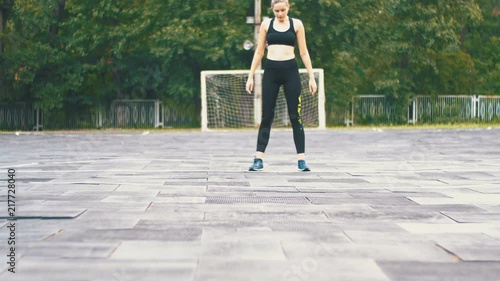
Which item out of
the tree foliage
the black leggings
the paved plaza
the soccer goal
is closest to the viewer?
the paved plaza

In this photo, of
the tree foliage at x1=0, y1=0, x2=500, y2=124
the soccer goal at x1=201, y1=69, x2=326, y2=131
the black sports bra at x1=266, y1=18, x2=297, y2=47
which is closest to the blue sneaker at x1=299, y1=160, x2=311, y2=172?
the black sports bra at x1=266, y1=18, x2=297, y2=47

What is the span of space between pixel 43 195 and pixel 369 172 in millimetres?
3814

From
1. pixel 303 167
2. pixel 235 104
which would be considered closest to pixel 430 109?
pixel 235 104

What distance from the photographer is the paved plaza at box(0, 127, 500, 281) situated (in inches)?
135

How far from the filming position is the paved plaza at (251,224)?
343 cm

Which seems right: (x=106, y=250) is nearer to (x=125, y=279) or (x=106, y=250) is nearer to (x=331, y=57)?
(x=125, y=279)

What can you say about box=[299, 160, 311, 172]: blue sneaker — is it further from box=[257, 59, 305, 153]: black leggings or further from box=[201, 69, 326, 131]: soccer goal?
box=[201, 69, 326, 131]: soccer goal

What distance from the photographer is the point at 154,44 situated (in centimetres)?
3228

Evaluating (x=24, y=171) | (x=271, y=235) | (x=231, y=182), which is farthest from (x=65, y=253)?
(x=24, y=171)

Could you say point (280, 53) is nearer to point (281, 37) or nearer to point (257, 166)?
point (281, 37)

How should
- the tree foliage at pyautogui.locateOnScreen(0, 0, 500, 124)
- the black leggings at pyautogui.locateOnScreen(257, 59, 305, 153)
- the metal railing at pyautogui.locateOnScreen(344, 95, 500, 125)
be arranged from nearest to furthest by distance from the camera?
the black leggings at pyautogui.locateOnScreen(257, 59, 305, 153)
the tree foliage at pyautogui.locateOnScreen(0, 0, 500, 124)
the metal railing at pyautogui.locateOnScreen(344, 95, 500, 125)

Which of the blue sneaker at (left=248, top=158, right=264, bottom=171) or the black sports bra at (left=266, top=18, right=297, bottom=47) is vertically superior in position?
the black sports bra at (left=266, top=18, right=297, bottom=47)

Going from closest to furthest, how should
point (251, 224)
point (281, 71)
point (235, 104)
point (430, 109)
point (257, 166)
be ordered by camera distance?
point (251, 224), point (281, 71), point (257, 166), point (235, 104), point (430, 109)

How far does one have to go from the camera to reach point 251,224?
4727mm
